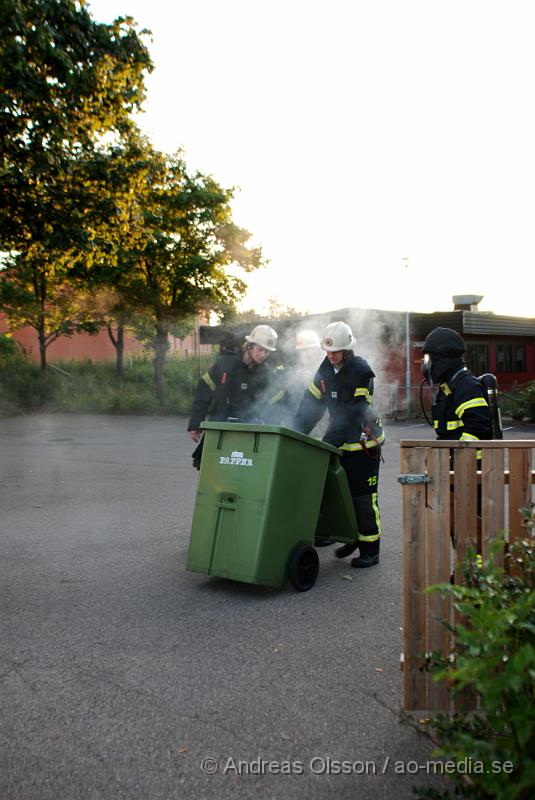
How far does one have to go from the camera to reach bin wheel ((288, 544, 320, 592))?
15.2 ft

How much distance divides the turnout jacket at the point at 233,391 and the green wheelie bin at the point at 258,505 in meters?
1.23

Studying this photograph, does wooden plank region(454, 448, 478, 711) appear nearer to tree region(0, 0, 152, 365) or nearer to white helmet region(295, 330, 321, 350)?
white helmet region(295, 330, 321, 350)

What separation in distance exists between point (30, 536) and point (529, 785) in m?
5.56

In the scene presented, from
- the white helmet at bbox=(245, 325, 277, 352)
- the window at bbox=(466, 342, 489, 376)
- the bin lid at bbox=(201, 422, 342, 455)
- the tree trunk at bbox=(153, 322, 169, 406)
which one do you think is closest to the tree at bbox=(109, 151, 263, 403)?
the tree trunk at bbox=(153, 322, 169, 406)

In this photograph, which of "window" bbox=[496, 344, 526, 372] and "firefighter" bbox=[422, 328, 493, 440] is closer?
"firefighter" bbox=[422, 328, 493, 440]

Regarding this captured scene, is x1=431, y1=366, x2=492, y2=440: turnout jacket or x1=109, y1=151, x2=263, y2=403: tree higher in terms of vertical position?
x1=109, y1=151, x2=263, y2=403: tree

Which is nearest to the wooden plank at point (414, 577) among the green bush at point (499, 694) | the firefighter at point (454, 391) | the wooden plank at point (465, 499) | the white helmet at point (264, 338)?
the wooden plank at point (465, 499)

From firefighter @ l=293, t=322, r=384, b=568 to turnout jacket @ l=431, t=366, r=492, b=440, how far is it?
0.82 m

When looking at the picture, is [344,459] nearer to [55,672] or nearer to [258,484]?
[258,484]

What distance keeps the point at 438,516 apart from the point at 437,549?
5.2 inches

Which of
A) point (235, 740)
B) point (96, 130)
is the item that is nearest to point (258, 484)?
point (235, 740)

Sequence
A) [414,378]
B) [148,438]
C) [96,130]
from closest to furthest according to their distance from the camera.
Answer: [96,130], [148,438], [414,378]

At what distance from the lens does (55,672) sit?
340 cm

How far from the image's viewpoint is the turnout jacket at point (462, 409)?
4219 mm
